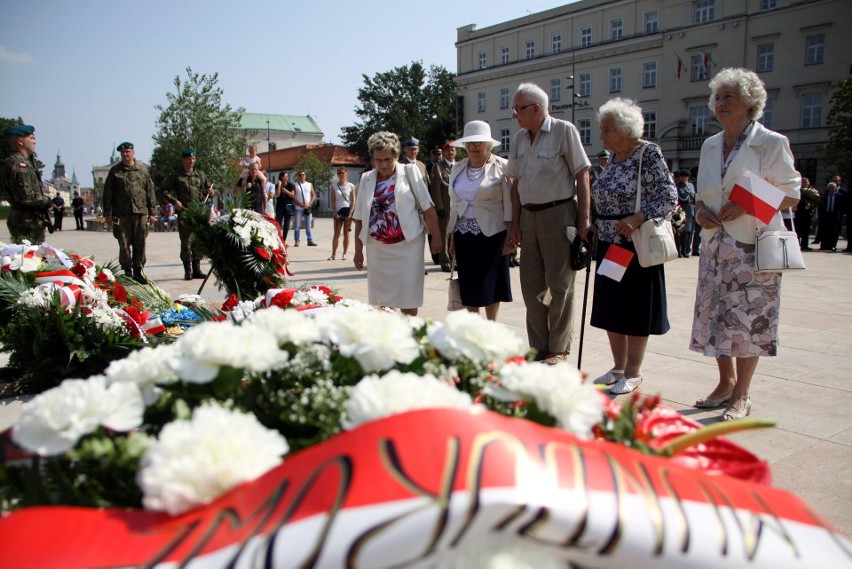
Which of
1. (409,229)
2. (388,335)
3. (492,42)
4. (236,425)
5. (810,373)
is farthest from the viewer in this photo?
(492,42)

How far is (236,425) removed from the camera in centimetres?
124

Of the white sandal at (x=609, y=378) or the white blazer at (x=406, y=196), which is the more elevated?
the white blazer at (x=406, y=196)

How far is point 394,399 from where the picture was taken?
127cm

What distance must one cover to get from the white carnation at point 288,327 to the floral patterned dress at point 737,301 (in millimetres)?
3120

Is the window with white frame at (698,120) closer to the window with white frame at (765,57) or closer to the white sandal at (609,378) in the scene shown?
the window with white frame at (765,57)

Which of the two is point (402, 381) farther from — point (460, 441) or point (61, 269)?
point (61, 269)

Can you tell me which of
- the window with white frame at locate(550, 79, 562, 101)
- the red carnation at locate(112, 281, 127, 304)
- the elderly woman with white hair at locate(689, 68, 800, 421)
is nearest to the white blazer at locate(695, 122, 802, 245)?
the elderly woman with white hair at locate(689, 68, 800, 421)

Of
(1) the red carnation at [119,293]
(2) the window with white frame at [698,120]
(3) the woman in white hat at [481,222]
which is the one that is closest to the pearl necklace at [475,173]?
(3) the woman in white hat at [481,222]

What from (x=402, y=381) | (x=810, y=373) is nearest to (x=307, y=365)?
(x=402, y=381)

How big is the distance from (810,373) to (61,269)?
5.36 m

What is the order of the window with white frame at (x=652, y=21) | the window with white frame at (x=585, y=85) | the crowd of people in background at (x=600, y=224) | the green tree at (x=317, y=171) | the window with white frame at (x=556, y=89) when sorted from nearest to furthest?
the crowd of people in background at (x=600, y=224)
the window with white frame at (x=652, y=21)
the window with white frame at (x=585, y=85)
the window with white frame at (x=556, y=89)
the green tree at (x=317, y=171)

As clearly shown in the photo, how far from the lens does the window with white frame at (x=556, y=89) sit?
59.0 meters

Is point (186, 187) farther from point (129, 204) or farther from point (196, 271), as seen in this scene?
point (196, 271)

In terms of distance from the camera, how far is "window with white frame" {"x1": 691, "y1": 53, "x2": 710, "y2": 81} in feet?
155
